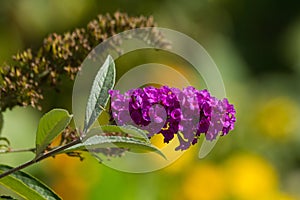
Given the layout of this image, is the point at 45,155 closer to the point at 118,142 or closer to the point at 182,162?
the point at 118,142

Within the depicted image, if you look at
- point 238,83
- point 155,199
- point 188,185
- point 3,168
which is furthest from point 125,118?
point 238,83

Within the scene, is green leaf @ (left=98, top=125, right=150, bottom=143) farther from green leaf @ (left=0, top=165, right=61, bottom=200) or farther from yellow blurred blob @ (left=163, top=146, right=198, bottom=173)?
yellow blurred blob @ (left=163, top=146, right=198, bottom=173)

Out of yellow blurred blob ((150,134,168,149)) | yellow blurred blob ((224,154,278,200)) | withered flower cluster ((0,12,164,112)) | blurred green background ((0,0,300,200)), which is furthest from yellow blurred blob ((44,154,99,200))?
withered flower cluster ((0,12,164,112))

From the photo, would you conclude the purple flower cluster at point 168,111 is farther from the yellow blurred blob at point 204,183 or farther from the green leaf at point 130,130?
the yellow blurred blob at point 204,183

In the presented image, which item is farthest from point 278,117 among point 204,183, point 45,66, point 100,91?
point 100,91

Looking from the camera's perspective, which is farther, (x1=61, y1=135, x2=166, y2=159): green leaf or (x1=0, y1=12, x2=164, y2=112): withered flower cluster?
(x1=0, y1=12, x2=164, y2=112): withered flower cluster

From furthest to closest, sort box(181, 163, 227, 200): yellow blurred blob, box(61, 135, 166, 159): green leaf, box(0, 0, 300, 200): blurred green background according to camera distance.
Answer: box(181, 163, 227, 200): yellow blurred blob, box(0, 0, 300, 200): blurred green background, box(61, 135, 166, 159): green leaf

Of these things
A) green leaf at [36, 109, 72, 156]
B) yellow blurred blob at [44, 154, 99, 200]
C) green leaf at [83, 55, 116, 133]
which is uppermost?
yellow blurred blob at [44, 154, 99, 200]

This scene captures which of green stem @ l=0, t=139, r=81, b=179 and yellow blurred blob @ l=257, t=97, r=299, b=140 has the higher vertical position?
yellow blurred blob @ l=257, t=97, r=299, b=140
